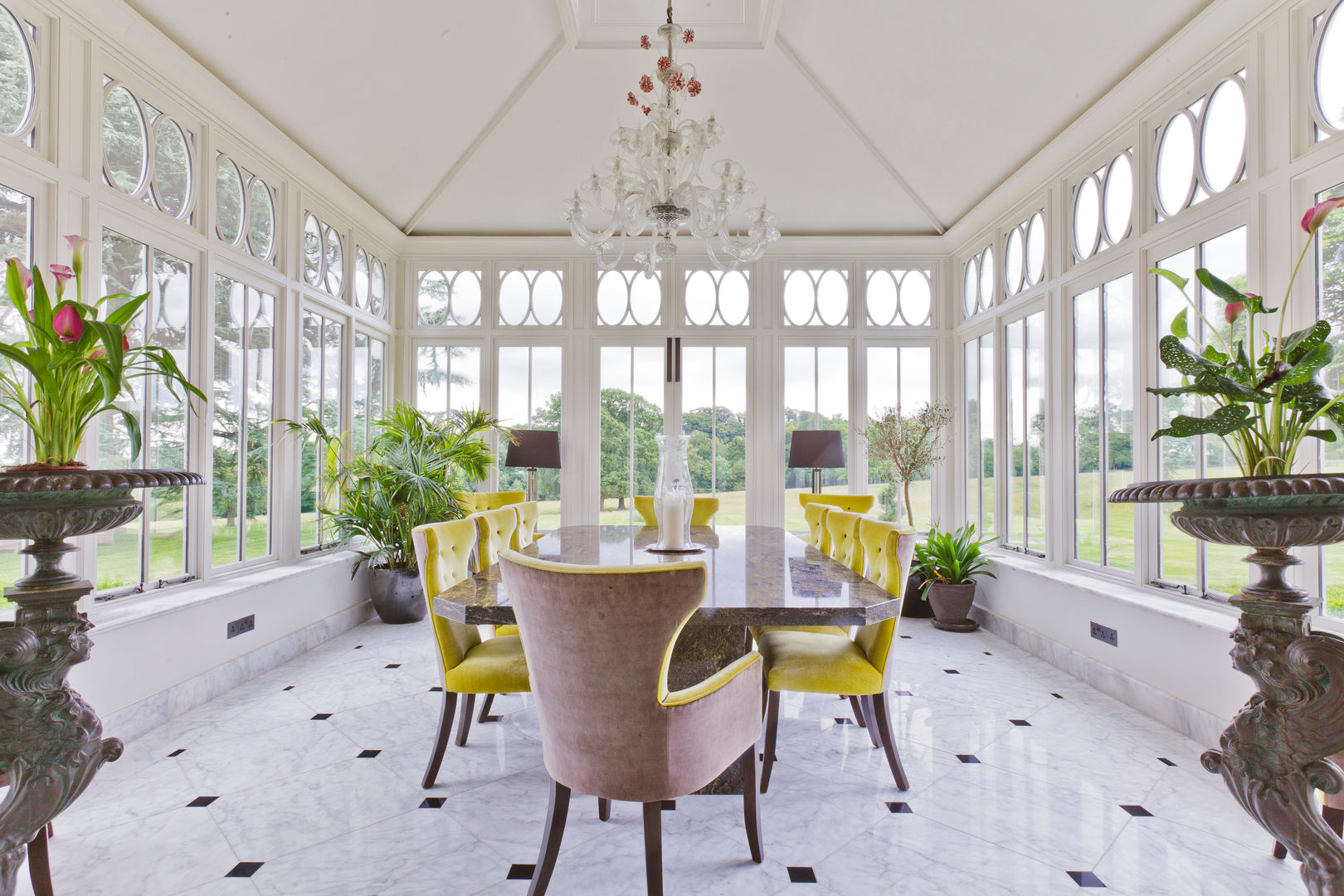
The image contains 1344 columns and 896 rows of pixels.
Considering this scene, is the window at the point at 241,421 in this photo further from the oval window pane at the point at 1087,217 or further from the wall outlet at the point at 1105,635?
the oval window pane at the point at 1087,217

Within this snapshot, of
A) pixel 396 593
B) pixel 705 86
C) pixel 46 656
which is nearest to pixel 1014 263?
pixel 705 86

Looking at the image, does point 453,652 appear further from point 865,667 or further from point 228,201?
point 228,201

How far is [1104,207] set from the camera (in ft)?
12.7

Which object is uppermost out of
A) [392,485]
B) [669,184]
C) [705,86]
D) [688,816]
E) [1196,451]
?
[705,86]

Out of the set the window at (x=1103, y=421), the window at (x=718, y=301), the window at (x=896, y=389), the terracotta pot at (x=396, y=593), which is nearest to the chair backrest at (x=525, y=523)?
the terracotta pot at (x=396, y=593)

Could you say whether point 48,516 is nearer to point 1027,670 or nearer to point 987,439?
point 1027,670

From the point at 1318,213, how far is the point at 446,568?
101 inches

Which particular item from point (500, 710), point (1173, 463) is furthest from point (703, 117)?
point (500, 710)

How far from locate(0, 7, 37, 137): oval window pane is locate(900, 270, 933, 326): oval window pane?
568 cm

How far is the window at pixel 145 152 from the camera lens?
302 cm

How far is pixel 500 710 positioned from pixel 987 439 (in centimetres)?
411

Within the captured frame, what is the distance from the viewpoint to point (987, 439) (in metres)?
5.20

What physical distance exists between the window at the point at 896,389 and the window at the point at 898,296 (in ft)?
0.84

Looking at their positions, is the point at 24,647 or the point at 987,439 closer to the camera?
the point at 24,647
